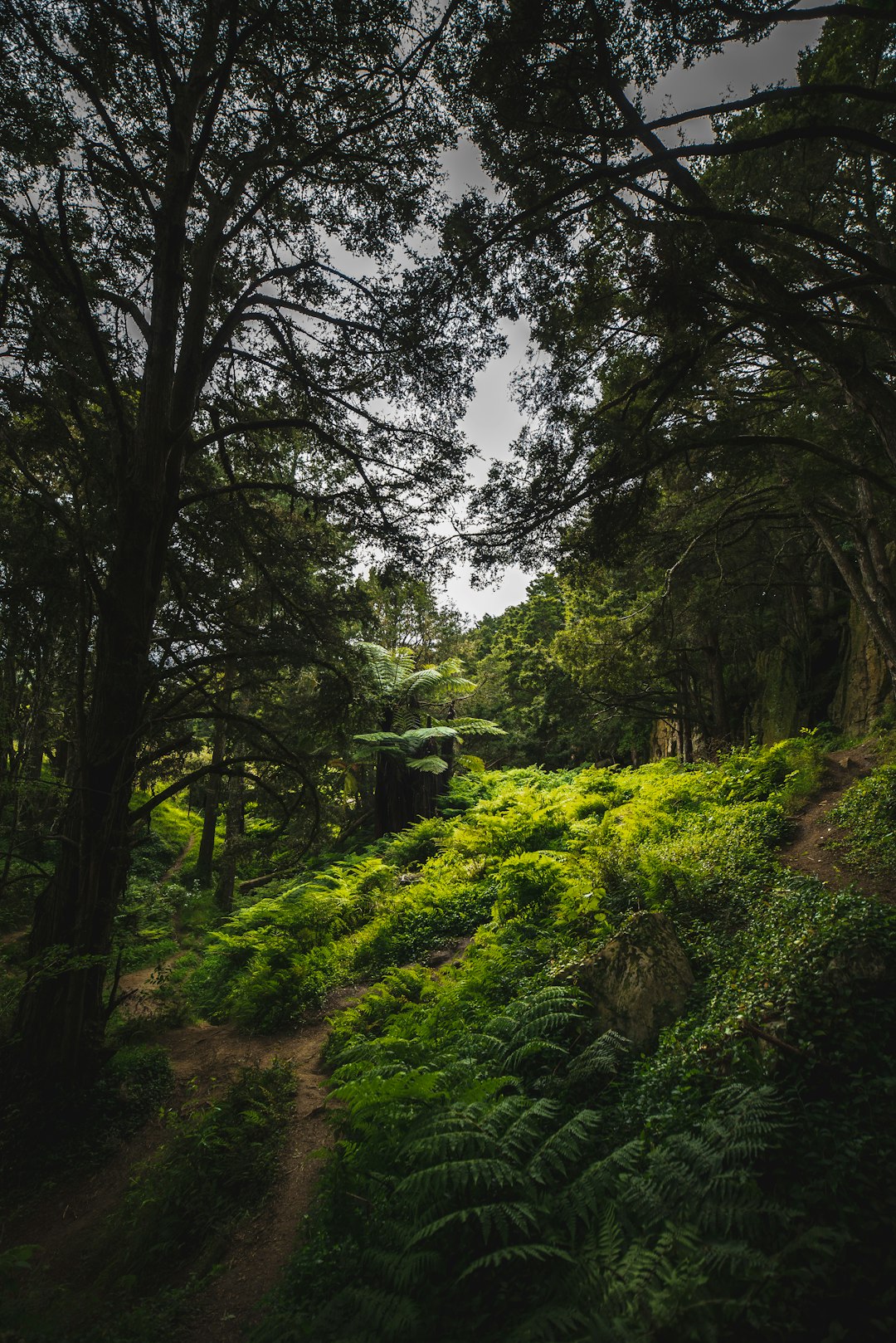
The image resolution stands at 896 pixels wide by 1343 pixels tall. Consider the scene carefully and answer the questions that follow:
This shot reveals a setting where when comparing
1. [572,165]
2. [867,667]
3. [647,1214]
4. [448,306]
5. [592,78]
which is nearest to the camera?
[647,1214]

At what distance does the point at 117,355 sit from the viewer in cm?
594

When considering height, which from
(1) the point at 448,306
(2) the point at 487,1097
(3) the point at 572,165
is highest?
(3) the point at 572,165

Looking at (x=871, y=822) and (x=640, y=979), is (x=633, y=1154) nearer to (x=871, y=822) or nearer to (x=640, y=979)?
(x=640, y=979)

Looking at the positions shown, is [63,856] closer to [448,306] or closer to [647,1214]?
[647,1214]

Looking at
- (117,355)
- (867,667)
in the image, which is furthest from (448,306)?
(867,667)

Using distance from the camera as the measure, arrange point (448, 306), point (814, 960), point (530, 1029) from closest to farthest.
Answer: point (814, 960), point (530, 1029), point (448, 306)

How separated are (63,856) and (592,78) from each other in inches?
317

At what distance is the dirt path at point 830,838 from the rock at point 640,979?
182 centimetres

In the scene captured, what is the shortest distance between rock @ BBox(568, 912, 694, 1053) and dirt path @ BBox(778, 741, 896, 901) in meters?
1.82

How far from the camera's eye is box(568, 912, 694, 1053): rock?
12.9 feet

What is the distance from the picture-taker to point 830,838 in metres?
6.11

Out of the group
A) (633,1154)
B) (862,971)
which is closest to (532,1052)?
(633,1154)

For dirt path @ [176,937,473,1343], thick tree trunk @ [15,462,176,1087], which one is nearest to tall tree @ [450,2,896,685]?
thick tree trunk @ [15,462,176,1087]

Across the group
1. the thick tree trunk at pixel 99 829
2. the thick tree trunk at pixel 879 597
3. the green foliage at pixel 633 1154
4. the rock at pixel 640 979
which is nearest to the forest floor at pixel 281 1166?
the green foliage at pixel 633 1154
